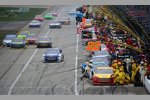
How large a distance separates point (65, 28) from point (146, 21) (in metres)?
17.0

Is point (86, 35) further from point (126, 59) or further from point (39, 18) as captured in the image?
point (39, 18)

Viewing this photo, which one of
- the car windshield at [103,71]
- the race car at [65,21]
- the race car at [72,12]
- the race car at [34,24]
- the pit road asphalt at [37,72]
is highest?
the race car at [72,12]

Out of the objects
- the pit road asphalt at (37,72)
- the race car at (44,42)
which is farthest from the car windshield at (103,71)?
the race car at (44,42)

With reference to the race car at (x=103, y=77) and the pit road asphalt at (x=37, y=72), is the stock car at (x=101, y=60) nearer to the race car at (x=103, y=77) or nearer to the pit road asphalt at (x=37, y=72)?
the pit road asphalt at (x=37, y=72)

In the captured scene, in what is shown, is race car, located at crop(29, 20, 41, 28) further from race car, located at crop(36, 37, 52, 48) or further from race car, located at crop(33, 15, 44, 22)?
race car, located at crop(36, 37, 52, 48)

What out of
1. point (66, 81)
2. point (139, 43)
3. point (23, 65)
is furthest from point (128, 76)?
point (23, 65)

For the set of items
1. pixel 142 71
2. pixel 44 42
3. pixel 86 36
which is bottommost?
pixel 44 42

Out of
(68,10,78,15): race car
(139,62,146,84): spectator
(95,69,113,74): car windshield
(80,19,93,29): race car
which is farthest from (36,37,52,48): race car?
(139,62,146,84): spectator

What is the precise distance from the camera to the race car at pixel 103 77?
35.4m

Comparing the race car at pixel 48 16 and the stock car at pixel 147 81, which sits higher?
the stock car at pixel 147 81

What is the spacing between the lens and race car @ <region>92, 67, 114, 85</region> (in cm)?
3541

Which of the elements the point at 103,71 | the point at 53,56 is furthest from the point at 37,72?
the point at 103,71

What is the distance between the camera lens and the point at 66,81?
37.2 m

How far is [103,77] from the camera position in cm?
3547
